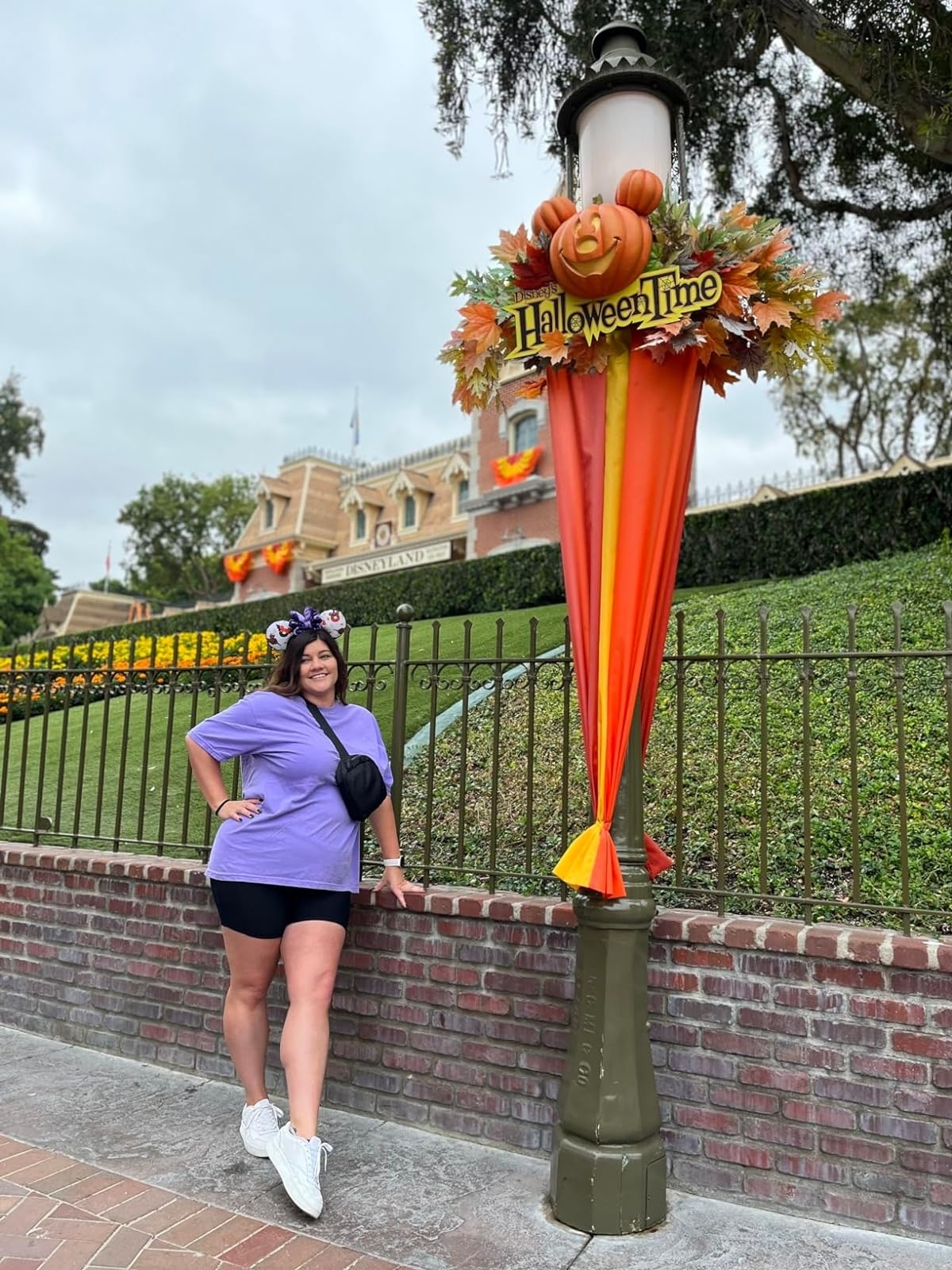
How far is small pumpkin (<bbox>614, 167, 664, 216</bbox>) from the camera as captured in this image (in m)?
2.96

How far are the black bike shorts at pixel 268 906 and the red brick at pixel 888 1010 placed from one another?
5.86 ft

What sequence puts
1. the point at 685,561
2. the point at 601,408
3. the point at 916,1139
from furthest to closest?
the point at 685,561, the point at 601,408, the point at 916,1139

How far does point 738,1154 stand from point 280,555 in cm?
4067

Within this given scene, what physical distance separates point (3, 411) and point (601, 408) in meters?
47.8

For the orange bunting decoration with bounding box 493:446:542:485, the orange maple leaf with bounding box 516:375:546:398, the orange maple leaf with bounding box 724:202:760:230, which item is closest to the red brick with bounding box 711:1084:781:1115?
the orange maple leaf with bounding box 516:375:546:398

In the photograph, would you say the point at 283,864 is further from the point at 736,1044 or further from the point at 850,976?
the point at 850,976

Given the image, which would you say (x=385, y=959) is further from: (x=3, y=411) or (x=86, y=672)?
(x=3, y=411)

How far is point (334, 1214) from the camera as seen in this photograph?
Result: 2924 mm

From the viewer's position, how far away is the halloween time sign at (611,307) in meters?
2.89

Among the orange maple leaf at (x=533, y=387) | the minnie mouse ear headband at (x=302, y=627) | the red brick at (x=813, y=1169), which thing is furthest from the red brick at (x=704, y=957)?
the orange maple leaf at (x=533, y=387)

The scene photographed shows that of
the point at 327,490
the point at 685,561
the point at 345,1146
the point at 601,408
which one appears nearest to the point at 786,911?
the point at 345,1146

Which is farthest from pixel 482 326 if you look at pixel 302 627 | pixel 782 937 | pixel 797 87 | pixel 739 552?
pixel 739 552

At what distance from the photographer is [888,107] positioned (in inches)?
268

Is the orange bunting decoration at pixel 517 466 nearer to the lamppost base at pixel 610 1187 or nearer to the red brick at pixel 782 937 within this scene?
the red brick at pixel 782 937
